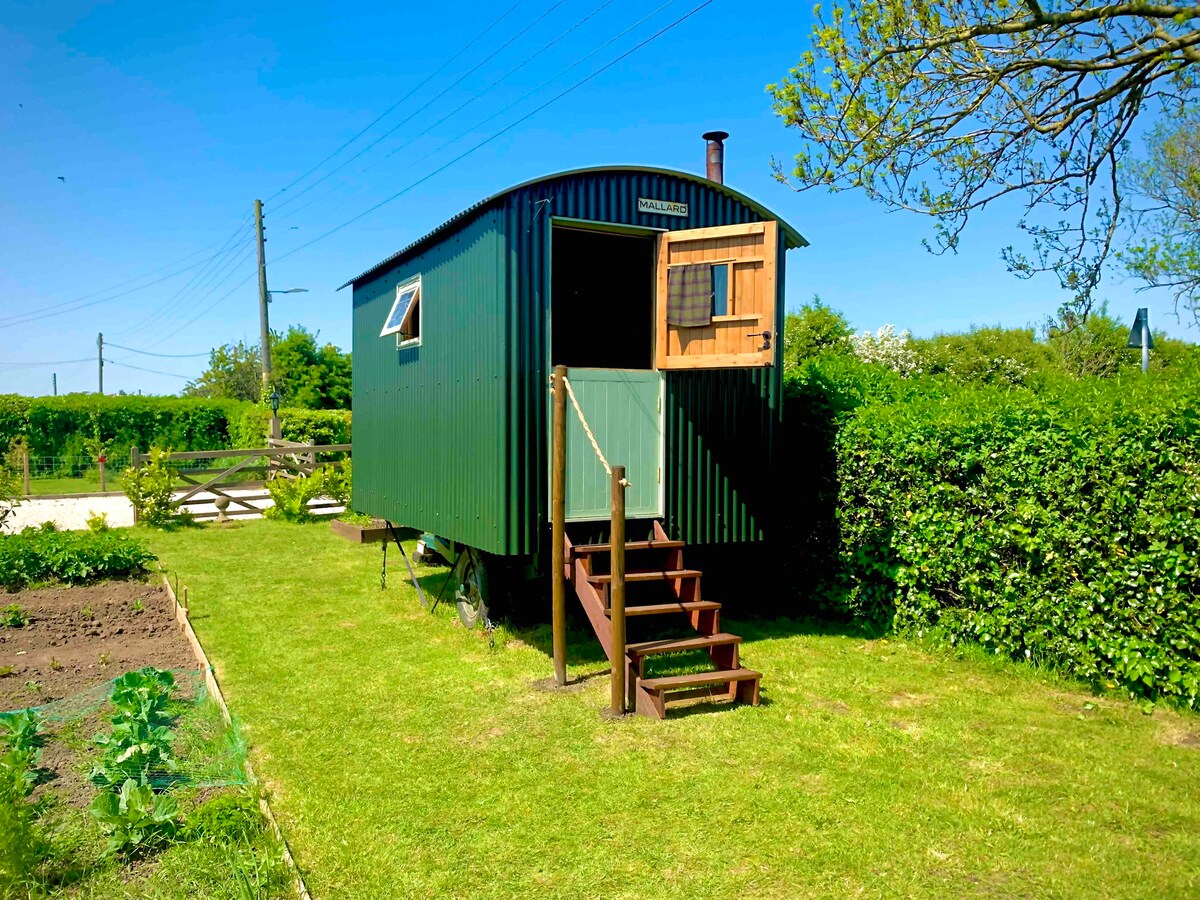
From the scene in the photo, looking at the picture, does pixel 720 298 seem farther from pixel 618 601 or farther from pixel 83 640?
pixel 83 640

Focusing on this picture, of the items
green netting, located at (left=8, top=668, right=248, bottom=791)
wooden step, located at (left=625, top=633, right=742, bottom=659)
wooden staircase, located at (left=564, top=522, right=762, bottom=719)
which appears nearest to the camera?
green netting, located at (left=8, top=668, right=248, bottom=791)

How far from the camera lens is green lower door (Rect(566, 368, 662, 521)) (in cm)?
716

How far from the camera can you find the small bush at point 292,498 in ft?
53.0

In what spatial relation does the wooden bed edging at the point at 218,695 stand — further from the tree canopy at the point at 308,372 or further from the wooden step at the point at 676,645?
the tree canopy at the point at 308,372

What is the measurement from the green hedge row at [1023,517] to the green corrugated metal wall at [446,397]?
323 cm

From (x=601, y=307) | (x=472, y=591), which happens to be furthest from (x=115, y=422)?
(x=472, y=591)

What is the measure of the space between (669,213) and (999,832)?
5.27m

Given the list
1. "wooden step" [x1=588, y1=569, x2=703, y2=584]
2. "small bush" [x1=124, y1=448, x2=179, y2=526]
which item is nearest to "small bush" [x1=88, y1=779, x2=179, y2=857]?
"wooden step" [x1=588, y1=569, x2=703, y2=584]

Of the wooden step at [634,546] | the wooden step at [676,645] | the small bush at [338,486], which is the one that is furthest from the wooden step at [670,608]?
the small bush at [338,486]

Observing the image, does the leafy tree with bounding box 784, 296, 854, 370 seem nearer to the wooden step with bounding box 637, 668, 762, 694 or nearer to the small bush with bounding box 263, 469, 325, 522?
the small bush with bounding box 263, 469, 325, 522

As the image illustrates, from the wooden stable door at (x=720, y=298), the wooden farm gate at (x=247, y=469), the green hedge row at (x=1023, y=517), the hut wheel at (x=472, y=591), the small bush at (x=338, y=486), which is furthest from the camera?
the small bush at (x=338, y=486)

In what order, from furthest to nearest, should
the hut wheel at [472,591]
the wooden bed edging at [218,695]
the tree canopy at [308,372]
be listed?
the tree canopy at [308,372], the hut wheel at [472,591], the wooden bed edging at [218,695]

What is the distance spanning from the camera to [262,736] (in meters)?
5.45

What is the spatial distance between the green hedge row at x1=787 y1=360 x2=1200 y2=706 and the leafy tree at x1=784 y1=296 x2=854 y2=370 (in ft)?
50.9
